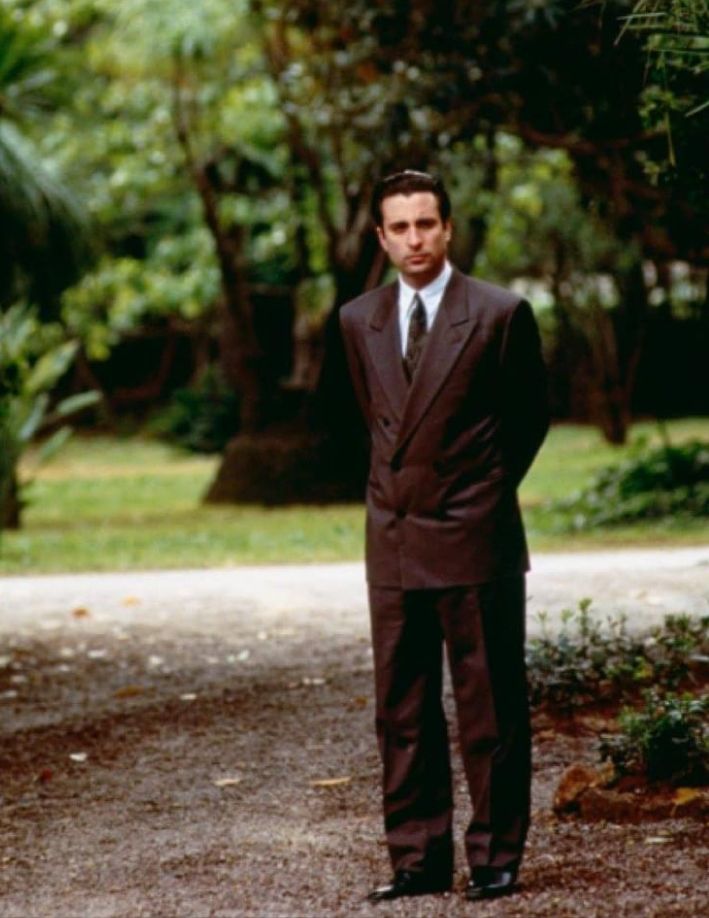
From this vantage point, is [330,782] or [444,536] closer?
[444,536]

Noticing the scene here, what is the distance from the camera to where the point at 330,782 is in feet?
24.2

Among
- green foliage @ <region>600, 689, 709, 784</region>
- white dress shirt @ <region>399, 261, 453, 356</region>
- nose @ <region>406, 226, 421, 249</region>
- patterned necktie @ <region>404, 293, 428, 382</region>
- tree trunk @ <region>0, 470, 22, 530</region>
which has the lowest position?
tree trunk @ <region>0, 470, 22, 530</region>

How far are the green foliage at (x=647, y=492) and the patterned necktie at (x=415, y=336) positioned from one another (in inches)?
487

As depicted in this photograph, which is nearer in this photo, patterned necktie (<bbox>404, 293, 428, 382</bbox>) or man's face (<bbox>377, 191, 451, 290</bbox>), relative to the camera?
man's face (<bbox>377, 191, 451, 290</bbox>)

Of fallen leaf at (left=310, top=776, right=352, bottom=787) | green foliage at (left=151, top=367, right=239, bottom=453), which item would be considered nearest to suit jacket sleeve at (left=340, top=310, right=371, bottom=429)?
fallen leaf at (left=310, top=776, right=352, bottom=787)

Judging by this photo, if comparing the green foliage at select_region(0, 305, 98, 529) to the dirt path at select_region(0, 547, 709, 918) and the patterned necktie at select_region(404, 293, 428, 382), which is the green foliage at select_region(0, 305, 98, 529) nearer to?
the dirt path at select_region(0, 547, 709, 918)

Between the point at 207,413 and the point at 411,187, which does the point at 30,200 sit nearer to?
the point at 411,187

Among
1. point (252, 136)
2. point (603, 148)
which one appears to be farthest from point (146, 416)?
point (603, 148)

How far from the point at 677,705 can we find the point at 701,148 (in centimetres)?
268

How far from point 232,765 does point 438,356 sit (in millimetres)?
2939

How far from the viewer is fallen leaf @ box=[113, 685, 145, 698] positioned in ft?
31.8

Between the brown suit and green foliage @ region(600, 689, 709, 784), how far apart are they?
49.5 inches

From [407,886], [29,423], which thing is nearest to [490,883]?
[407,886]

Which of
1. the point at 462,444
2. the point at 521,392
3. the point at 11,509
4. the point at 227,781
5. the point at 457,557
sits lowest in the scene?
the point at 11,509
